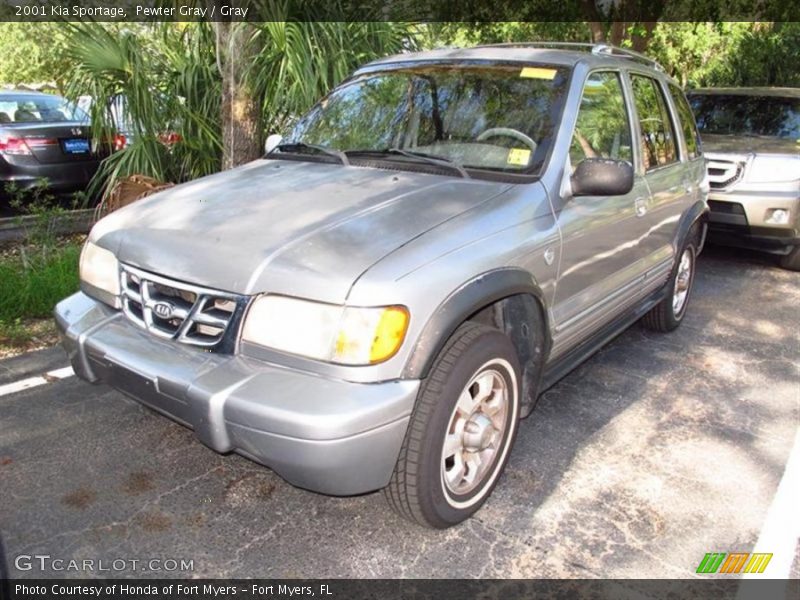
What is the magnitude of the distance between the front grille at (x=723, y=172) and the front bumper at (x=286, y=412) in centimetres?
552

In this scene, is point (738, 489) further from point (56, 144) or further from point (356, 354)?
point (56, 144)

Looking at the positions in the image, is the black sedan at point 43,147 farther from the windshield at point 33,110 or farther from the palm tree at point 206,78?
the palm tree at point 206,78

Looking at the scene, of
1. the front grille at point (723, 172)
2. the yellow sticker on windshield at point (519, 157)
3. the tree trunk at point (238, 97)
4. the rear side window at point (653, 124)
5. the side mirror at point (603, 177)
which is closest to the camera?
the side mirror at point (603, 177)

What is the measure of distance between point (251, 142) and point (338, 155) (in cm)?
324

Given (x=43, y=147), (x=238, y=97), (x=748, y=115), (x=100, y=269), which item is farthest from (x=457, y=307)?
(x=43, y=147)

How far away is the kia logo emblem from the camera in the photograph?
8.66 feet

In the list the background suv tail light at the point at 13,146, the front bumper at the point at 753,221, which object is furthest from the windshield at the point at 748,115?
the background suv tail light at the point at 13,146

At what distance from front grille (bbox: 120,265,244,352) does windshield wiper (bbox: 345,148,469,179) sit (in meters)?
1.27

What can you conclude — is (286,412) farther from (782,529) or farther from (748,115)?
(748,115)

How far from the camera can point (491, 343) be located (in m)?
2.66

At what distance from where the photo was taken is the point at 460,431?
2711 millimetres

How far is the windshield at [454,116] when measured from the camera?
10.7 feet

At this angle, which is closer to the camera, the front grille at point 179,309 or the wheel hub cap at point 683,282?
the front grille at point 179,309

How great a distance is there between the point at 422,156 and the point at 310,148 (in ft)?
2.36
